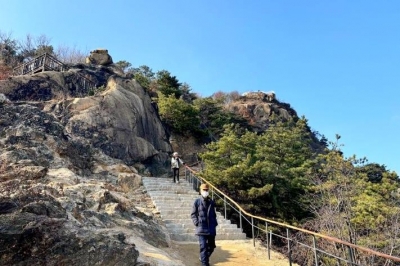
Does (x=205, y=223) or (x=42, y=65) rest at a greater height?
(x=42, y=65)

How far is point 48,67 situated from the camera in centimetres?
2286

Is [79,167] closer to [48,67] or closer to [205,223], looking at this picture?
[205,223]

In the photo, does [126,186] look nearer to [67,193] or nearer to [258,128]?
[67,193]

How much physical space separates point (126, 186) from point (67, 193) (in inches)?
239

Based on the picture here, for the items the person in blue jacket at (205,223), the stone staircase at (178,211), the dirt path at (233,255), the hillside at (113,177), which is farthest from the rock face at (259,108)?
the person in blue jacket at (205,223)

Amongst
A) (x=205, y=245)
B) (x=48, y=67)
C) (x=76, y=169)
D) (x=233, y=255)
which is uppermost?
(x=48, y=67)

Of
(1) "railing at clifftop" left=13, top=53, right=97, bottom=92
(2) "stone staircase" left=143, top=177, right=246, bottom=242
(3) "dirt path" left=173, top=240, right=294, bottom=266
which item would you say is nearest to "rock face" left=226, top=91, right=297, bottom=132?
(1) "railing at clifftop" left=13, top=53, right=97, bottom=92

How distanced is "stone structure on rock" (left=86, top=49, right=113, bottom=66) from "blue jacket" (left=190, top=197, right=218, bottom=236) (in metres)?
25.0

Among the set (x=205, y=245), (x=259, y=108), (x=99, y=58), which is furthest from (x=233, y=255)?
(x=259, y=108)

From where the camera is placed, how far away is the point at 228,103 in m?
42.0

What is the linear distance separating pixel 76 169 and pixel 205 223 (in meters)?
7.88

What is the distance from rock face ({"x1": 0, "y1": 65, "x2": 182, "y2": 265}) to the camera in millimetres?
4738

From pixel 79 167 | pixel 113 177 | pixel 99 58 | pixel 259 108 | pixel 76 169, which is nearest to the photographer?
pixel 76 169

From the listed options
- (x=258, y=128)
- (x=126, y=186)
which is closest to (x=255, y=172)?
(x=126, y=186)
